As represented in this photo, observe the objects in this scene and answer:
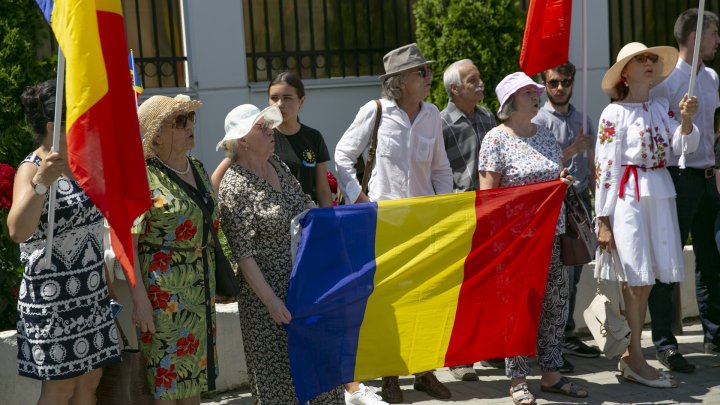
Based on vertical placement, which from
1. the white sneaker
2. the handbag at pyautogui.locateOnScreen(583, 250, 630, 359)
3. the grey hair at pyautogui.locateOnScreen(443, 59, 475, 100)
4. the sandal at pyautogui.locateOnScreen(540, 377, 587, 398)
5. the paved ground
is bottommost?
the paved ground

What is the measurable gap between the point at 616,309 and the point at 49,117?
4.12 meters

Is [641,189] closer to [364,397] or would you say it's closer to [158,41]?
[364,397]

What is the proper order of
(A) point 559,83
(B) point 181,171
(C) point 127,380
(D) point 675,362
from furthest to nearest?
(A) point 559,83, (D) point 675,362, (B) point 181,171, (C) point 127,380

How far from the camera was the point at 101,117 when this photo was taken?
15.2ft

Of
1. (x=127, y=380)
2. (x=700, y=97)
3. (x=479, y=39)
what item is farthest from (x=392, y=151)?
(x=479, y=39)

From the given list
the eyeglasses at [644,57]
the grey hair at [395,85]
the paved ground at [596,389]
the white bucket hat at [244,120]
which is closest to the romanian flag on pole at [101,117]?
the white bucket hat at [244,120]

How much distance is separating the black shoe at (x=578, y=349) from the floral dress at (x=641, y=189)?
3.39 ft

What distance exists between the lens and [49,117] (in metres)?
4.97

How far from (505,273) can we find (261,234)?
165 cm

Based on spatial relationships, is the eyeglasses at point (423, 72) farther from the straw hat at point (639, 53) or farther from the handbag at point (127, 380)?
the handbag at point (127, 380)

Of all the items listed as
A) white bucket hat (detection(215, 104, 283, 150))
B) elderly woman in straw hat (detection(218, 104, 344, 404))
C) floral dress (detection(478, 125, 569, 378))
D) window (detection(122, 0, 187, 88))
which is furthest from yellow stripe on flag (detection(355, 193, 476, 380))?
window (detection(122, 0, 187, 88))

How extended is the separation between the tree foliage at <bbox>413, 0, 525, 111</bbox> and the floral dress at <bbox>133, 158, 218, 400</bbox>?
17.7 ft

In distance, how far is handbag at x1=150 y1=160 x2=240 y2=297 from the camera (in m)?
5.27

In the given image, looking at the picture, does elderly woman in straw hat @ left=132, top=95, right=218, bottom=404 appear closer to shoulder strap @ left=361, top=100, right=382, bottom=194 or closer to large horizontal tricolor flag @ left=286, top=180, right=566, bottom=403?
large horizontal tricolor flag @ left=286, top=180, right=566, bottom=403
